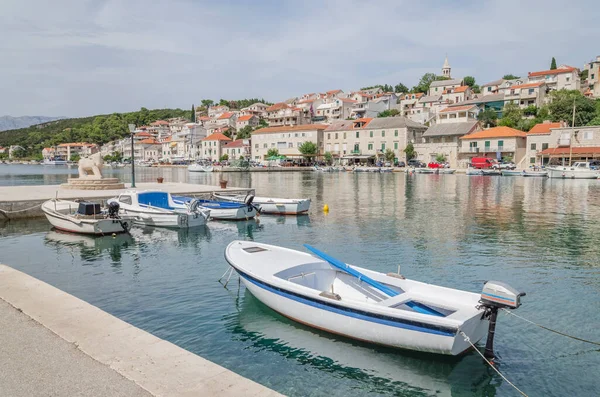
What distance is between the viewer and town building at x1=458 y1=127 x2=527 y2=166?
81125 millimetres

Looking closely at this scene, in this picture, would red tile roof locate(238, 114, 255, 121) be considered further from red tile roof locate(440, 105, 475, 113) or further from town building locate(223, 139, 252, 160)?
red tile roof locate(440, 105, 475, 113)

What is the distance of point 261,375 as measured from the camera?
7.77m

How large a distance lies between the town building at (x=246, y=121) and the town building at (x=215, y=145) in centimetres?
986

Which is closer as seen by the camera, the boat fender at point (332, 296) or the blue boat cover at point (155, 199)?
the boat fender at point (332, 296)

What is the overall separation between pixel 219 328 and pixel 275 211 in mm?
18749

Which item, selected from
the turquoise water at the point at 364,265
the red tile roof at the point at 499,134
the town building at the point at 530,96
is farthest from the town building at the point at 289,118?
the turquoise water at the point at 364,265

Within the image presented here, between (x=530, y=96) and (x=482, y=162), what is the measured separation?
96.5 ft

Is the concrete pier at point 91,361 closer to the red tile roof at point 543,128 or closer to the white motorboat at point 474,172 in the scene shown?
the white motorboat at point 474,172

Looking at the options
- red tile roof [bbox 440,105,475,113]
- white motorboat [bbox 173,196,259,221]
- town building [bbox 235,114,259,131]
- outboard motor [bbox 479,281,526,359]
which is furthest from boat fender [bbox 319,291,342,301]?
town building [bbox 235,114,259,131]

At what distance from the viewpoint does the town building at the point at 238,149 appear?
12381cm

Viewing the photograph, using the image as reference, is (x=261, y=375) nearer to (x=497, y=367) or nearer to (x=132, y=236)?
(x=497, y=367)

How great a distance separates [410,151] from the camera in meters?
94.5

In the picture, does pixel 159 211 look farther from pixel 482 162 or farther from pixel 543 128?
pixel 543 128

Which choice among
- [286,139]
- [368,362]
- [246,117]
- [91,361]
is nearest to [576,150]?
[286,139]
